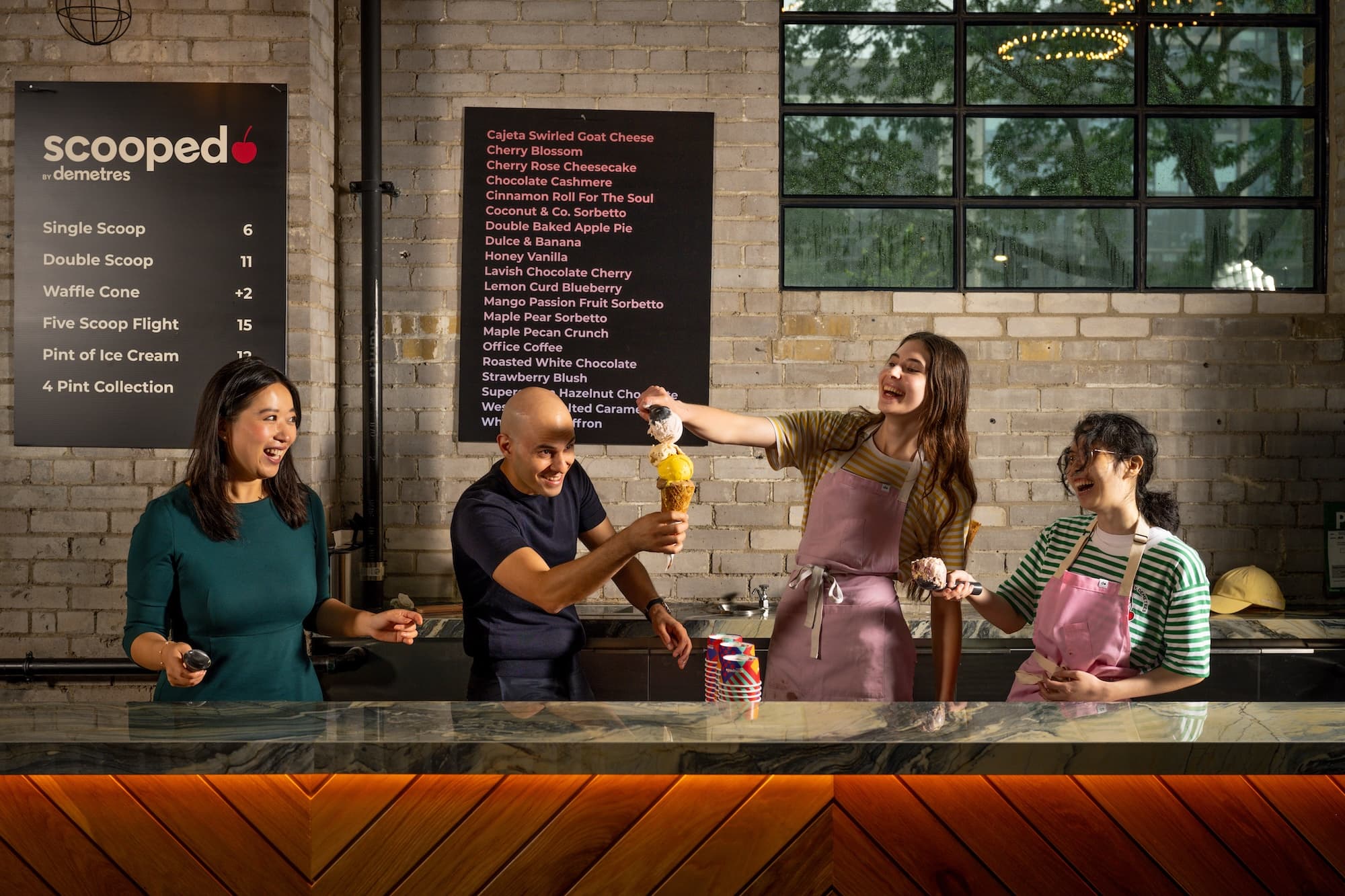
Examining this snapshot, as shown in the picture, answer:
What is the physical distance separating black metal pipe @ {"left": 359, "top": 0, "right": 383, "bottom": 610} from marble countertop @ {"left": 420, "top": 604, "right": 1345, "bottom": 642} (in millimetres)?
473

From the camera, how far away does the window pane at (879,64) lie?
15.3ft

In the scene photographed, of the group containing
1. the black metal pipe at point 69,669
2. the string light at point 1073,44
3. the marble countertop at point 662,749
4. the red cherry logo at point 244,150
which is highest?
the string light at point 1073,44

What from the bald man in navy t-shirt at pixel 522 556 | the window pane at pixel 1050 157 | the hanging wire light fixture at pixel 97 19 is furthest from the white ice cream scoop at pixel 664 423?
the hanging wire light fixture at pixel 97 19

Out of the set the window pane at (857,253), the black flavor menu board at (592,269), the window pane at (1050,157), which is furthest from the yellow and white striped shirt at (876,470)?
the window pane at (1050,157)

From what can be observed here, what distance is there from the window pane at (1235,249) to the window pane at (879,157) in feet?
3.22

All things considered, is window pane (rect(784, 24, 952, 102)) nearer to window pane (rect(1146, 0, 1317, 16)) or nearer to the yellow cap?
window pane (rect(1146, 0, 1317, 16))

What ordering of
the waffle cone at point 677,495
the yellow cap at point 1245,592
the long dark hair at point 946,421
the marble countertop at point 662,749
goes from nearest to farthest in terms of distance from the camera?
the marble countertop at point 662,749
the waffle cone at point 677,495
the long dark hair at point 946,421
the yellow cap at point 1245,592

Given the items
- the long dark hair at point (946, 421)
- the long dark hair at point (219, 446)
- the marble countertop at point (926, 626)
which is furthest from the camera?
the marble countertop at point (926, 626)

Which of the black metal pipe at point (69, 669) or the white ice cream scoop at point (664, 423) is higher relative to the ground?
the white ice cream scoop at point (664, 423)

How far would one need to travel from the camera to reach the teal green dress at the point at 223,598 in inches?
90.7

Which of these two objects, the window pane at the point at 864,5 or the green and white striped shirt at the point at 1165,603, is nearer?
the green and white striped shirt at the point at 1165,603

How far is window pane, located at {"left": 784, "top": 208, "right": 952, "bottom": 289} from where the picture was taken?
4668 millimetres

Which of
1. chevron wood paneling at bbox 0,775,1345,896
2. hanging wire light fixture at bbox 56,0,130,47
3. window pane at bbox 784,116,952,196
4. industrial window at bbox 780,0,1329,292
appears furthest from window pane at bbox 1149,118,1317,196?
hanging wire light fixture at bbox 56,0,130,47

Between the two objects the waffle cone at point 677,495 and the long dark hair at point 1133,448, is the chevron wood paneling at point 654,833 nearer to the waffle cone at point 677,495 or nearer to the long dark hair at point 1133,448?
the waffle cone at point 677,495
